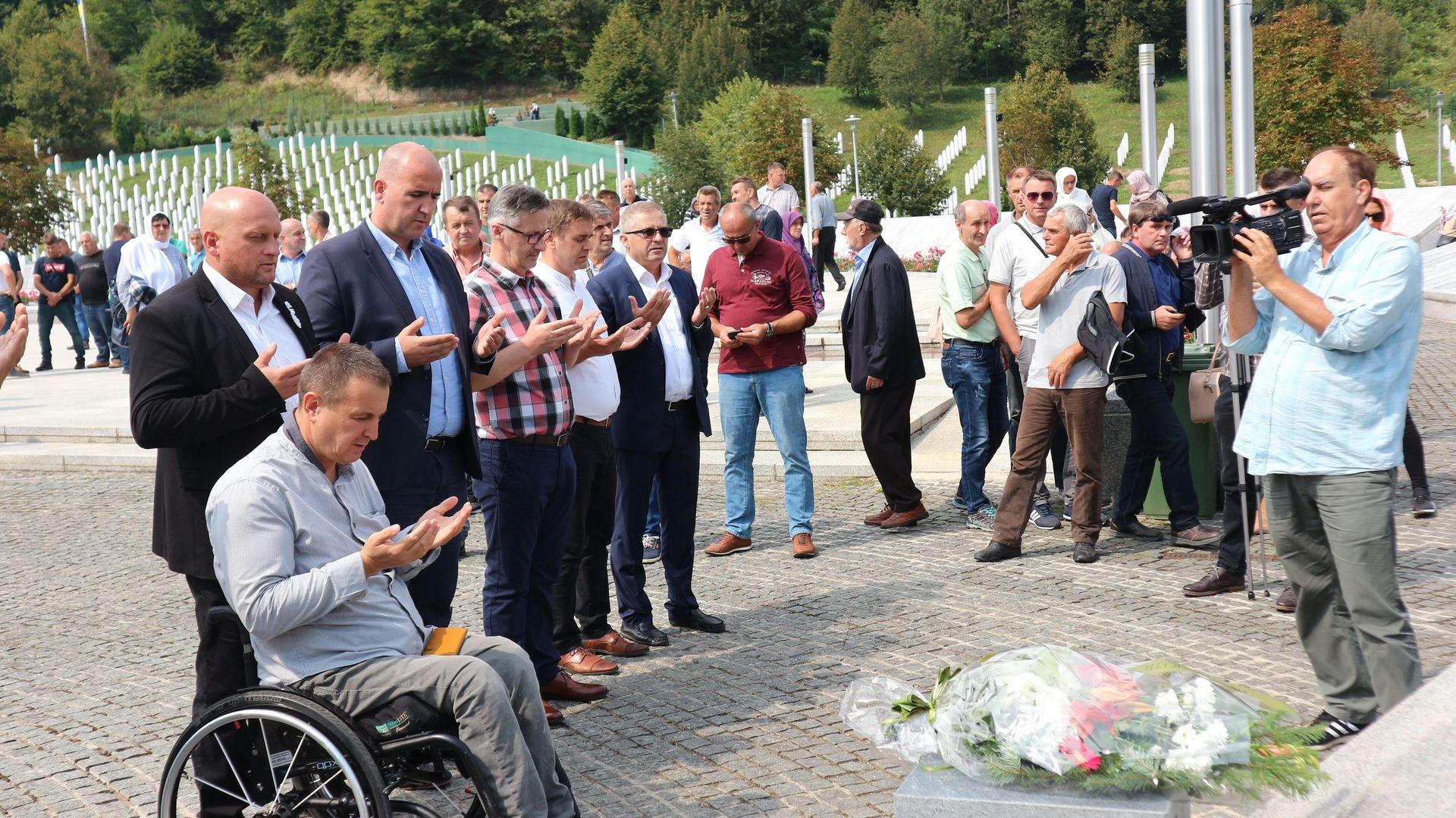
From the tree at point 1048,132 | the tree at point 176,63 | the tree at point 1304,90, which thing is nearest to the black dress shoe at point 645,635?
the tree at point 1304,90

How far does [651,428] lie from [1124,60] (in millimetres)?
71200

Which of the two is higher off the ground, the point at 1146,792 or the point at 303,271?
the point at 303,271

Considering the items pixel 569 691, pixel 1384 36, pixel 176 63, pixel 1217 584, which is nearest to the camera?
pixel 569 691

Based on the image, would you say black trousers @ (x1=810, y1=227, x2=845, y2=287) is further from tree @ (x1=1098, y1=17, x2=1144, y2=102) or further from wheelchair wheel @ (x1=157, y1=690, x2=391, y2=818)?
tree @ (x1=1098, y1=17, x2=1144, y2=102)

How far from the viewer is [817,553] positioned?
25.7 ft

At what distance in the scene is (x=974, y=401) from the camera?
8.37m

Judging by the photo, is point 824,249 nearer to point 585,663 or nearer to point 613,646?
point 613,646

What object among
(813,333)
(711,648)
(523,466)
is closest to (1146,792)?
(523,466)

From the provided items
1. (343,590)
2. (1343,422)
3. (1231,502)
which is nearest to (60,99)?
(1231,502)

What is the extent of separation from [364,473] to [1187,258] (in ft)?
18.6

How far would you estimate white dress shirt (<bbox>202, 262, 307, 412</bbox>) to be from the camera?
411 cm

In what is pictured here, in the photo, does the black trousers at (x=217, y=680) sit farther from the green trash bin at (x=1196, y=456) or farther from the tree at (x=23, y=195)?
the tree at (x=23, y=195)

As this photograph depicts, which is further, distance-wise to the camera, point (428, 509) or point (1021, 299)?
point (1021, 299)

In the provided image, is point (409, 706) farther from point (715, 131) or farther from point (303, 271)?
point (715, 131)
